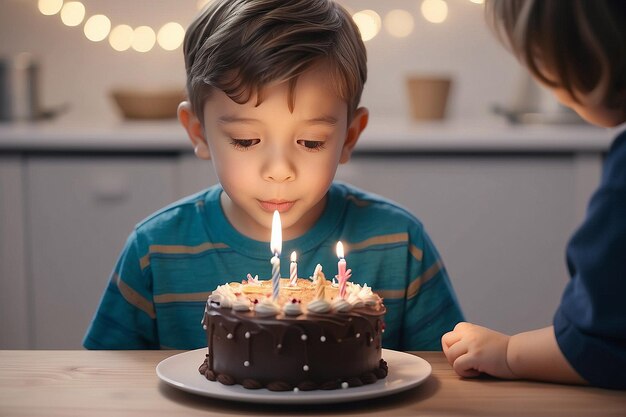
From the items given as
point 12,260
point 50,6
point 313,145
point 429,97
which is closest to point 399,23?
point 429,97

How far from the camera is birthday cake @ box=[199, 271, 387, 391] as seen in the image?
3.10 feet

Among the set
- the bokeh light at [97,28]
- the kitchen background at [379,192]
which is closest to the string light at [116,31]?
the bokeh light at [97,28]

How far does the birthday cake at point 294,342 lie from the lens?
3.10ft

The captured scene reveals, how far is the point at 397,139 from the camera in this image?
2619 millimetres

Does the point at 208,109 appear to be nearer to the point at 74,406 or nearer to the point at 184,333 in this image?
the point at 184,333

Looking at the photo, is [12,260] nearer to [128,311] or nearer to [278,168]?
[128,311]

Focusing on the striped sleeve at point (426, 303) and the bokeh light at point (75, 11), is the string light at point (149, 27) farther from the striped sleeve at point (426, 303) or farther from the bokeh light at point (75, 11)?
the striped sleeve at point (426, 303)

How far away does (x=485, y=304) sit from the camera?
106 inches

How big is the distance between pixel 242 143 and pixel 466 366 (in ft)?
1.45

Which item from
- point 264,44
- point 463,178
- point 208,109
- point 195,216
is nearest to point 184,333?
point 195,216

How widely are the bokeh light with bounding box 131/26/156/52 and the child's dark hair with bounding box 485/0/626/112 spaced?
8.16 ft

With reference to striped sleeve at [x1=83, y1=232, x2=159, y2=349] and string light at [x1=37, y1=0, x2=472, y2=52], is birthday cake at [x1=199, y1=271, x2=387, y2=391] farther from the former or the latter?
string light at [x1=37, y1=0, x2=472, y2=52]

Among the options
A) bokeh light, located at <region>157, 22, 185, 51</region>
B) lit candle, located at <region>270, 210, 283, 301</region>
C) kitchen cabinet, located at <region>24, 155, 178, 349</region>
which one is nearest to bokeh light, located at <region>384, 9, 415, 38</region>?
bokeh light, located at <region>157, 22, 185, 51</region>

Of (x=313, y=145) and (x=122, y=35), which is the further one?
(x=122, y=35)
